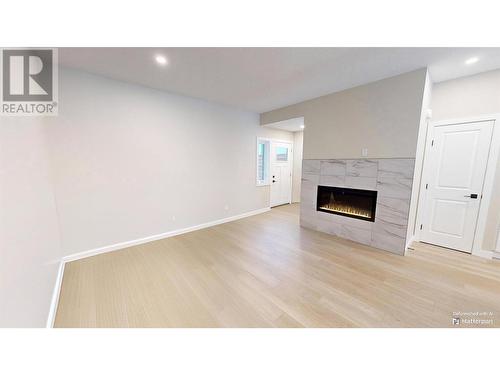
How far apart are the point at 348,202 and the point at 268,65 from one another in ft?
8.52

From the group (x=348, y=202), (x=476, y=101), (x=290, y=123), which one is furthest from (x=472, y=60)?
(x=290, y=123)

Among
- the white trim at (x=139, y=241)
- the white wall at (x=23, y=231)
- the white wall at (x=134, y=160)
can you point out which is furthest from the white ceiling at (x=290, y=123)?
the white wall at (x=23, y=231)

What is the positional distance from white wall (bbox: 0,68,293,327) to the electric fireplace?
6.37ft

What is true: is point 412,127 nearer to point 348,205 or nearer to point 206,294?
point 348,205

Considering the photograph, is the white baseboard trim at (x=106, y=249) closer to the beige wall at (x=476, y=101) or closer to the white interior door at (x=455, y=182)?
the white interior door at (x=455, y=182)

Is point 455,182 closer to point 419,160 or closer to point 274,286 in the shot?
point 419,160

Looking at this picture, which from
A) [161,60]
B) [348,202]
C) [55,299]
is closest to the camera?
[55,299]

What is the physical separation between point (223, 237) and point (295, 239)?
51.5 inches

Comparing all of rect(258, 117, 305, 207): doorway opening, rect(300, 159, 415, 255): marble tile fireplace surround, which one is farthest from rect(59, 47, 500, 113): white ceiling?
rect(258, 117, 305, 207): doorway opening

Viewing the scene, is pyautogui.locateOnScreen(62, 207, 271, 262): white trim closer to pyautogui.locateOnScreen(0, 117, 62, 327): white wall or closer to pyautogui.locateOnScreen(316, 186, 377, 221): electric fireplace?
pyautogui.locateOnScreen(0, 117, 62, 327): white wall

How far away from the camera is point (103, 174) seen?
2656 mm

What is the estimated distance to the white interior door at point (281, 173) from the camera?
5.43 m

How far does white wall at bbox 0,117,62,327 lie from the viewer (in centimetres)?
102
